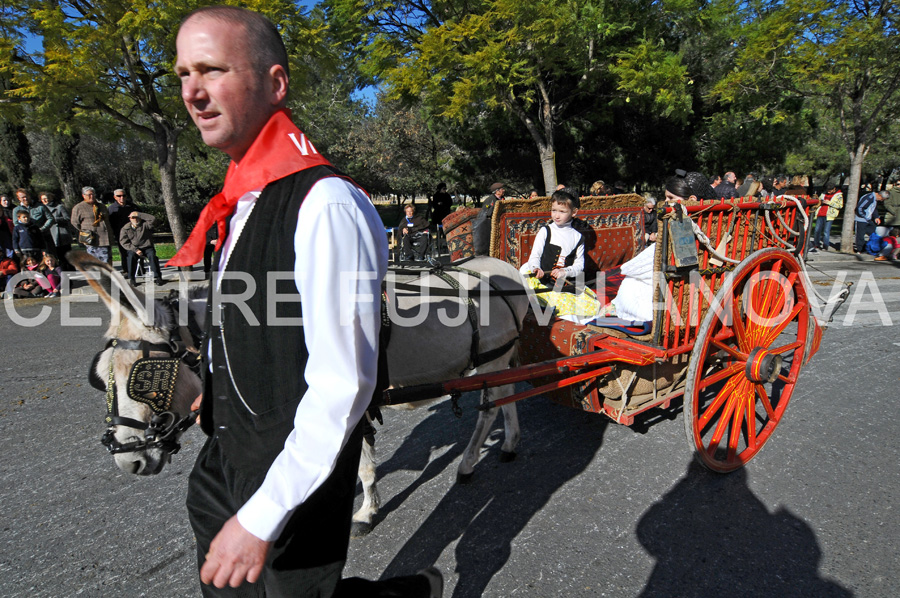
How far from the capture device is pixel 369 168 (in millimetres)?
27672

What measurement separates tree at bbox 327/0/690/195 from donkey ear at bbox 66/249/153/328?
11007 mm

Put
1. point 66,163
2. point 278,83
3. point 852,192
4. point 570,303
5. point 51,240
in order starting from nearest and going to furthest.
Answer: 1. point 278,83
2. point 570,303
3. point 51,240
4. point 852,192
5. point 66,163

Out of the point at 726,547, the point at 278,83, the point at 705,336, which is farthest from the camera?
the point at 705,336

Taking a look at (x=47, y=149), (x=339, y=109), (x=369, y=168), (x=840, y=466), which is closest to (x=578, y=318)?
(x=840, y=466)

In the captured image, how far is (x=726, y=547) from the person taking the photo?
272 centimetres

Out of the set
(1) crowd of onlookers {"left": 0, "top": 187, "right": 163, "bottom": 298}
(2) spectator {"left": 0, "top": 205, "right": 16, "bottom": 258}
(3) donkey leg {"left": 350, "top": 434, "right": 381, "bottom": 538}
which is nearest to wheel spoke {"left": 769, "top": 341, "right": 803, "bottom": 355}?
(3) donkey leg {"left": 350, "top": 434, "right": 381, "bottom": 538}

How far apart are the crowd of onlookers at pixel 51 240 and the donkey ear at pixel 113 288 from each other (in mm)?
9275

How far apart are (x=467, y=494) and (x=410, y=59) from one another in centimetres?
1193

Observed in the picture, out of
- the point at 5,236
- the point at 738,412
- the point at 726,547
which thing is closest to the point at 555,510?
the point at 726,547

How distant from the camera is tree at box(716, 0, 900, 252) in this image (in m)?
10.8

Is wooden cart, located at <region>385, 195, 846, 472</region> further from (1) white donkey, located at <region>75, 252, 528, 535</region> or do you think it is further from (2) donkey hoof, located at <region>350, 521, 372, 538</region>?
(2) donkey hoof, located at <region>350, 521, 372, 538</region>

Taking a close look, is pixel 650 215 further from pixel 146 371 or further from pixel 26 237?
Answer: pixel 26 237

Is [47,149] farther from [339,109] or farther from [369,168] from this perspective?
[369,168]

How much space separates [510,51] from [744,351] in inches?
409
